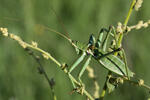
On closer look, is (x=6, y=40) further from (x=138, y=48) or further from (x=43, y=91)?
(x=138, y=48)

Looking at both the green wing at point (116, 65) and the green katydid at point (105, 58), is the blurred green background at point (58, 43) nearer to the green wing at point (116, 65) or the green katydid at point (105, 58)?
the green katydid at point (105, 58)

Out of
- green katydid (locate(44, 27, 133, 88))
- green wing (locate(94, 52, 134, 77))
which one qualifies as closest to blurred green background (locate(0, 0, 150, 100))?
green katydid (locate(44, 27, 133, 88))

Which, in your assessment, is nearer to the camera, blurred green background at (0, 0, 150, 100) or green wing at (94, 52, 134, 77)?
green wing at (94, 52, 134, 77)

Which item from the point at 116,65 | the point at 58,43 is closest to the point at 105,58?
the point at 116,65

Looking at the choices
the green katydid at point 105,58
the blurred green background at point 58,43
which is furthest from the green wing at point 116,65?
the blurred green background at point 58,43

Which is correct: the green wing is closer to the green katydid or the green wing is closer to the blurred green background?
the green katydid

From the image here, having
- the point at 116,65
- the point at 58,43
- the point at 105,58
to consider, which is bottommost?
the point at 116,65

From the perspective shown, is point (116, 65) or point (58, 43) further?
point (58, 43)

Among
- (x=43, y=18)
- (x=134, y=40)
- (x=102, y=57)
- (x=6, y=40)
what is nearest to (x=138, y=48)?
(x=134, y=40)

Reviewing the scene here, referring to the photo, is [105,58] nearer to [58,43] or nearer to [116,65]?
[116,65]
